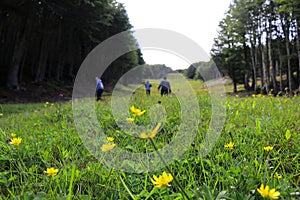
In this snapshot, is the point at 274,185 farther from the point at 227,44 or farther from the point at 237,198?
the point at 227,44

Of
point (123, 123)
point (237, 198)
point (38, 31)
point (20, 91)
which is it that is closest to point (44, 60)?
point (38, 31)

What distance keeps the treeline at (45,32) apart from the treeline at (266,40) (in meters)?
13.3

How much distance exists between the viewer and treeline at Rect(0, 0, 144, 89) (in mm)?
17980

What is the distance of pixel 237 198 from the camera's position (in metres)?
1.15

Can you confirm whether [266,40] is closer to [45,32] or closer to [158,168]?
[45,32]

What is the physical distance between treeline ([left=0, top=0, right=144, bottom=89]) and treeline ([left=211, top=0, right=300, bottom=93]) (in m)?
13.3

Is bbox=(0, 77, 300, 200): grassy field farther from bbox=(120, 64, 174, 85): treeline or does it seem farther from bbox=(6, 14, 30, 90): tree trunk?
bbox=(6, 14, 30, 90): tree trunk

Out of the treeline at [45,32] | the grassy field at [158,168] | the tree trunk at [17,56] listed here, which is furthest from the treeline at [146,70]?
the tree trunk at [17,56]

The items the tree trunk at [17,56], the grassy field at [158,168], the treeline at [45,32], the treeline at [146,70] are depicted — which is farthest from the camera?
the tree trunk at [17,56]

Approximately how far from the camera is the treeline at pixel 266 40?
851 inches

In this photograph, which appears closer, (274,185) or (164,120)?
(274,185)

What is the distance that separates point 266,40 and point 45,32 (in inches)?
891

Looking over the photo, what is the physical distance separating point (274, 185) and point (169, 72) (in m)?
2.48

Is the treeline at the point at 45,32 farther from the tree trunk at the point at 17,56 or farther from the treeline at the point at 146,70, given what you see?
the treeline at the point at 146,70
